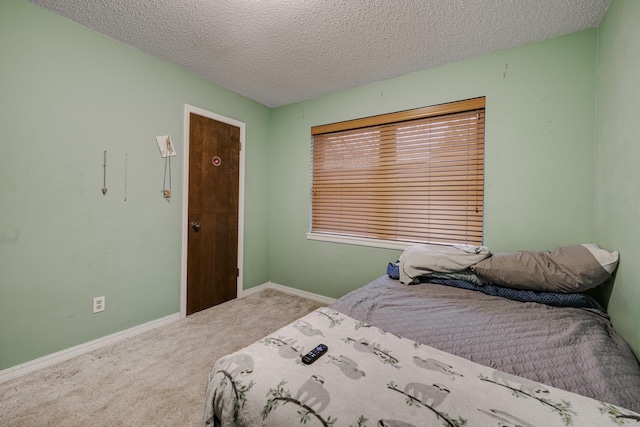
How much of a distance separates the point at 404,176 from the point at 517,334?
172 cm

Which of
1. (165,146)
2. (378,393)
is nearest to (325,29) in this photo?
(165,146)

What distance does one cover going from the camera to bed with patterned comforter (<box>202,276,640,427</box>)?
0.77m

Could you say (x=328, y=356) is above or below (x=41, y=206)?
below

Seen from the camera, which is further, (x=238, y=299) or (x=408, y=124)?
(x=238, y=299)

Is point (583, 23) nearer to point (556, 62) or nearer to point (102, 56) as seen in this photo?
point (556, 62)

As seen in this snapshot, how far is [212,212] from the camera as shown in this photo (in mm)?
2906

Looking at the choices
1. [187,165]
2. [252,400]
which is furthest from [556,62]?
[187,165]

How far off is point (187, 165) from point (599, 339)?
316 centimetres

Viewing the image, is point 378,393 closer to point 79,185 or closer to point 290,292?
point 79,185

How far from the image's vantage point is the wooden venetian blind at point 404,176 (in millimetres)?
2379

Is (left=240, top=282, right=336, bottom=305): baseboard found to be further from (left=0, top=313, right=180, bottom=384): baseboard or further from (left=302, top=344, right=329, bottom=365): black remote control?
(left=302, top=344, right=329, bottom=365): black remote control

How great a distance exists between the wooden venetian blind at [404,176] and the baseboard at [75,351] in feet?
6.39

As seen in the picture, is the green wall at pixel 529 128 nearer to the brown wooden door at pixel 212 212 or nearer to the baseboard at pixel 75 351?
the brown wooden door at pixel 212 212

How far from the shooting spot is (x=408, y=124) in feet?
8.77
